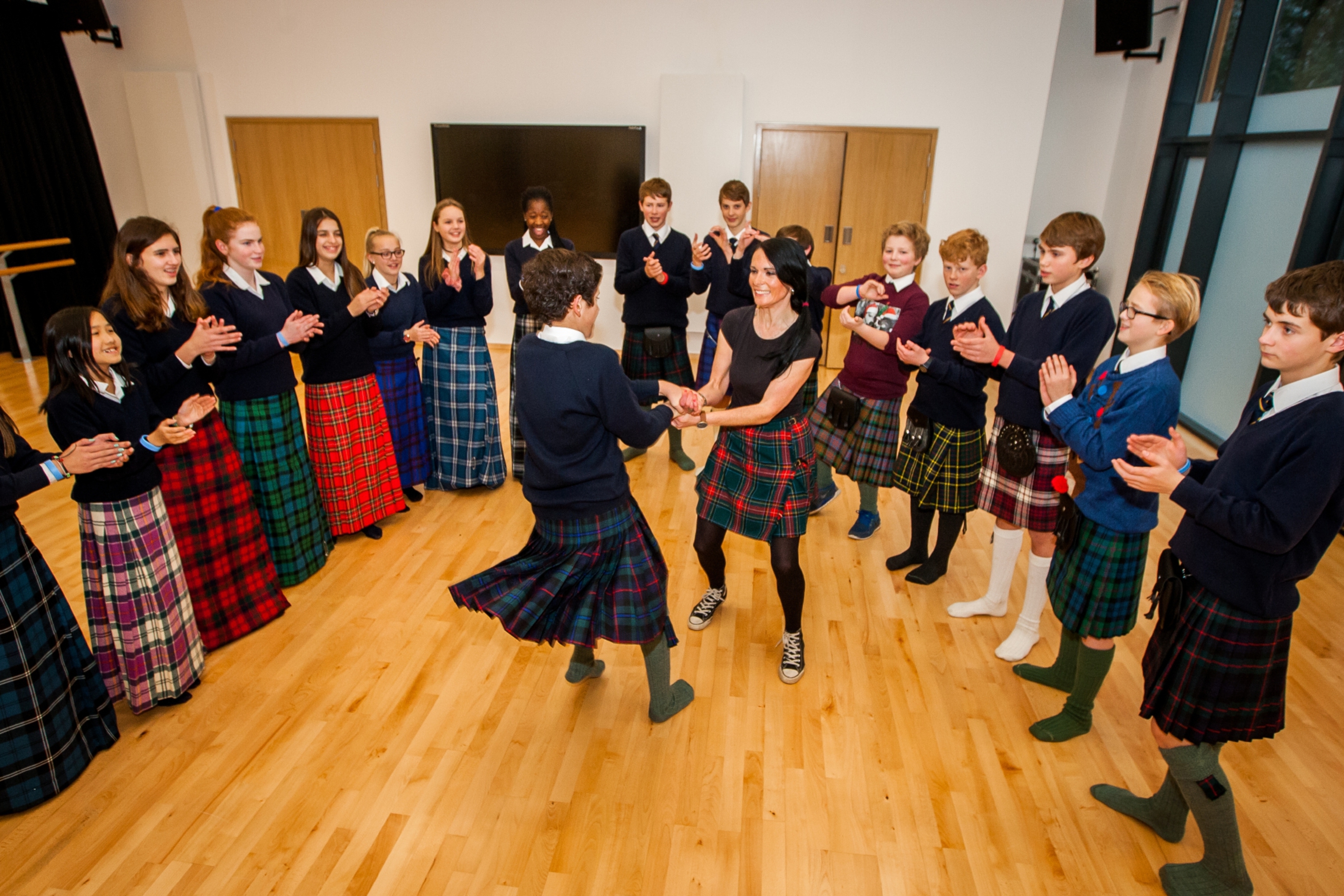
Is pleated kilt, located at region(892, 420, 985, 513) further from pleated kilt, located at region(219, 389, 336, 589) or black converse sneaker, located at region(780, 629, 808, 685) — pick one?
pleated kilt, located at region(219, 389, 336, 589)

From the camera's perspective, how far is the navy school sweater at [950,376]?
110 inches

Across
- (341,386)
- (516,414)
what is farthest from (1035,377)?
(341,386)

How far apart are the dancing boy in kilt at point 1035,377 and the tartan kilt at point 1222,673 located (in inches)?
28.1

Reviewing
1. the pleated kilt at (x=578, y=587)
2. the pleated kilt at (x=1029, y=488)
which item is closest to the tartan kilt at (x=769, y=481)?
the pleated kilt at (x=578, y=587)

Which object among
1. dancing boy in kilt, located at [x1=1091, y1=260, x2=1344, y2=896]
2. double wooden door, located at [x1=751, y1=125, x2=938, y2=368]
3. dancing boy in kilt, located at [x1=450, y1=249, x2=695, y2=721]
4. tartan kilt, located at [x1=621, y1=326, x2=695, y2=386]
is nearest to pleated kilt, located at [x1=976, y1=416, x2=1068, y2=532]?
dancing boy in kilt, located at [x1=1091, y1=260, x2=1344, y2=896]

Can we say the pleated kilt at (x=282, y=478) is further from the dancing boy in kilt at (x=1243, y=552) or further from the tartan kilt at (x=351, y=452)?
the dancing boy in kilt at (x=1243, y=552)

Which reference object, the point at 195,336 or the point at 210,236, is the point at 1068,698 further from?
the point at 210,236

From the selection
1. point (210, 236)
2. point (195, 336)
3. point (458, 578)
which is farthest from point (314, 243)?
point (458, 578)

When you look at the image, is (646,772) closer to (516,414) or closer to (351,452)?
(351,452)

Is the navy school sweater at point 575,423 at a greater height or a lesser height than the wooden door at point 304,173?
lesser

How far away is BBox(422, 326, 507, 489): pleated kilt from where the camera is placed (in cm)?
390

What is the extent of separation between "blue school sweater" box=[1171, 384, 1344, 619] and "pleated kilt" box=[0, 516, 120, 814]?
2.84 m

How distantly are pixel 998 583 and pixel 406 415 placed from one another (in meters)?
2.95

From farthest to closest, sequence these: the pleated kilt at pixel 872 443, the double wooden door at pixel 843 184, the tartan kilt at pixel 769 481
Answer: the double wooden door at pixel 843 184 < the pleated kilt at pixel 872 443 < the tartan kilt at pixel 769 481
